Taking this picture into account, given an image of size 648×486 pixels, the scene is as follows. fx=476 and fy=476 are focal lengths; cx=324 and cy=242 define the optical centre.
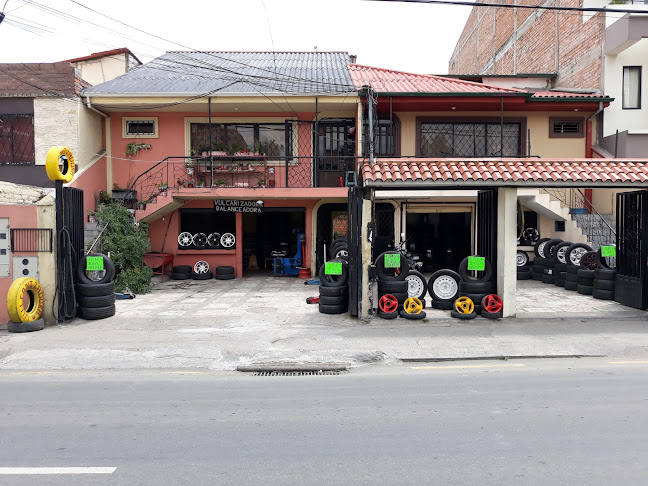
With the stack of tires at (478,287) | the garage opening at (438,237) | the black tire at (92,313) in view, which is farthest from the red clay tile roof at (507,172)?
the garage opening at (438,237)

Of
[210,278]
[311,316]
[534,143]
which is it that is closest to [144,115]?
[210,278]

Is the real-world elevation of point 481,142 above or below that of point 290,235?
above

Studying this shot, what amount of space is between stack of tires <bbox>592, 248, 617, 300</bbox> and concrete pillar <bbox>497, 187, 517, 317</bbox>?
3.79 m

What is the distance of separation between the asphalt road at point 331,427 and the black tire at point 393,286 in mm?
3438

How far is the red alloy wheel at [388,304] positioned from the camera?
10469 millimetres

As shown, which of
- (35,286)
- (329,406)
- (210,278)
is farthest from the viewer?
(210,278)

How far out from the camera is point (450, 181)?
1009 cm

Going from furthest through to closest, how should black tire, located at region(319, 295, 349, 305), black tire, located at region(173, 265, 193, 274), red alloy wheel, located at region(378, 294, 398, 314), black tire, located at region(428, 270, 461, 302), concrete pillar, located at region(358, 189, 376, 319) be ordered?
1. black tire, located at region(173, 265, 193, 274)
2. black tire, located at region(428, 270, 461, 302)
3. black tire, located at region(319, 295, 349, 305)
4. red alloy wheel, located at region(378, 294, 398, 314)
5. concrete pillar, located at region(358, 189, 376, 319)

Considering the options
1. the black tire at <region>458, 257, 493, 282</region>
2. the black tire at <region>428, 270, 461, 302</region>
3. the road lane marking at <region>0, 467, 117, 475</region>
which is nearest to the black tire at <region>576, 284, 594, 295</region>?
the black tire at <region>458, 257, 493, 282</region>

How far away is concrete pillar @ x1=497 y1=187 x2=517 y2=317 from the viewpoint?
10539 mm

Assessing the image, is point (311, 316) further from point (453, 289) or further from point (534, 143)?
point (534, 143)

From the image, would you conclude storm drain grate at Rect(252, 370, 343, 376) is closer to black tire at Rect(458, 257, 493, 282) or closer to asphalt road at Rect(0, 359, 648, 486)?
asphalt road at Rect(0, 359, 648, 486)

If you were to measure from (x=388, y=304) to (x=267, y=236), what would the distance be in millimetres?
11927

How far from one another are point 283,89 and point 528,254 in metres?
11.2
